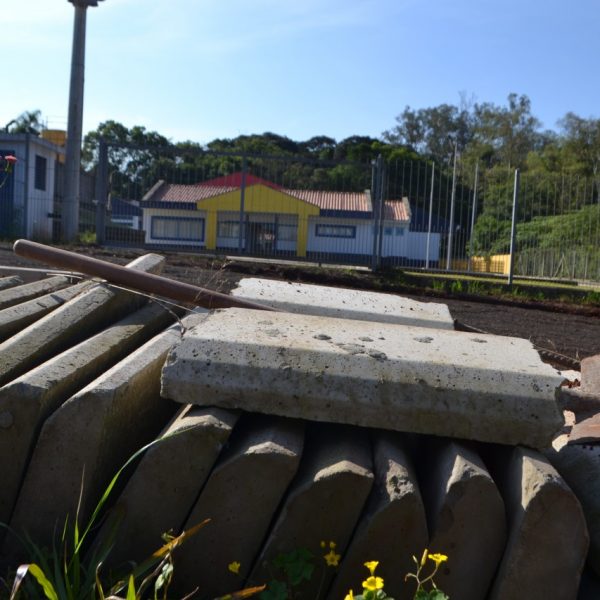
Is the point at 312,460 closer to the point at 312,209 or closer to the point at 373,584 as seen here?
the point at 373,584

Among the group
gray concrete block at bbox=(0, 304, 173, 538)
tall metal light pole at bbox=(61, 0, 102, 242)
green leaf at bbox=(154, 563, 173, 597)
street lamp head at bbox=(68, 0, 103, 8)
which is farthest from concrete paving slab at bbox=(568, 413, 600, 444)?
street lamp head at bbox=(68, 0, 103, 8)

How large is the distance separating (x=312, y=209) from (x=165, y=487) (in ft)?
39.7

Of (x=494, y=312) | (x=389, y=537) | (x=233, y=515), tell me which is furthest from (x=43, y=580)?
(x=494, y=312)

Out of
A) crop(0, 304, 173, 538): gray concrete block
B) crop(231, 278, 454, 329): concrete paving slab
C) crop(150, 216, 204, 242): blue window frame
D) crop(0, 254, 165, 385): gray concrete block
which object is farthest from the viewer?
crop(150, 216, 204, 242): blue window frame

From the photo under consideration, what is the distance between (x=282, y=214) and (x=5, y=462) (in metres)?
11.4

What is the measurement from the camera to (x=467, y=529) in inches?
97.0

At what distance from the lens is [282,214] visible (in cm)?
1394

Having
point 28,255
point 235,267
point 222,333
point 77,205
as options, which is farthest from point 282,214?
point 222,333

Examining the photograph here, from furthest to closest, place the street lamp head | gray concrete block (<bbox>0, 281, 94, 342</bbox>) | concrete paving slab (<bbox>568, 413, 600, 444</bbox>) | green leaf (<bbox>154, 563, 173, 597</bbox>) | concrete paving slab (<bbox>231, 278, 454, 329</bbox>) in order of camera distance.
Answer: the street lamp head, concrete paving slab (<bbox>231, 278, 454, 329</bbox>), gray concrete block (<bbox>0, 281, 94, 342</bbox>), concrete paving slab (<bbox>568, 413, 600, 444</bbox>), green leaf (<bbox>154, 563, 173, 597</bbox>)

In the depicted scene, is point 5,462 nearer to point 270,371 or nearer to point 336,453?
point 270,371

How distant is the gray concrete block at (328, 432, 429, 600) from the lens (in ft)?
7.89

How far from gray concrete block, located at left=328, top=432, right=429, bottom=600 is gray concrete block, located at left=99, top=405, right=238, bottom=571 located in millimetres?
511

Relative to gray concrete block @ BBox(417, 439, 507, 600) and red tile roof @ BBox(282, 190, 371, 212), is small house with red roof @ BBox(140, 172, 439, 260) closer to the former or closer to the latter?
red tile roof @ BBox(282, 190, 371, 212)

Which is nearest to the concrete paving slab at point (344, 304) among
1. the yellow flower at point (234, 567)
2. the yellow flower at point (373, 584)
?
the yellow flower at point (234, 567)
